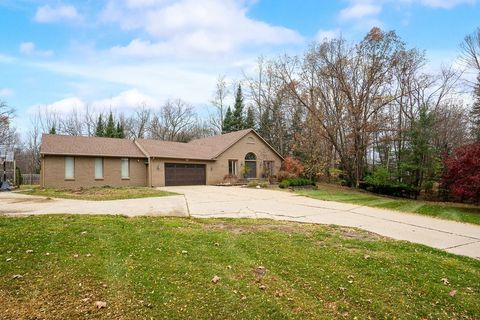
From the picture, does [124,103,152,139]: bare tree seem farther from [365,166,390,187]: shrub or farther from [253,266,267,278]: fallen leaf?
[253,266,267,278]: fallen leaf

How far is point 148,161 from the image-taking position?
2428 centimetres

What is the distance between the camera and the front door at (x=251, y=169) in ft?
96.6

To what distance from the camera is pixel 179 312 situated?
3.32 meters

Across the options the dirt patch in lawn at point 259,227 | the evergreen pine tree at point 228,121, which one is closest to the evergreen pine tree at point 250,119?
the evergreen pine tree at point 228,121

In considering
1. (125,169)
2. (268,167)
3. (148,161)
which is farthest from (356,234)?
(268,167)

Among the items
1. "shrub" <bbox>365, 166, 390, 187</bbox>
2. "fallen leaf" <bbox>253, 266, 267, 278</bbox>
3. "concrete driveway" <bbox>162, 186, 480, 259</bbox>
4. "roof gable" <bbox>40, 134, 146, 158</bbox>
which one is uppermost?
"roof gable" <bbox>40, 134, 146, 158</bbox>

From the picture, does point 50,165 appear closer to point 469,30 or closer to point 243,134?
point 243,134

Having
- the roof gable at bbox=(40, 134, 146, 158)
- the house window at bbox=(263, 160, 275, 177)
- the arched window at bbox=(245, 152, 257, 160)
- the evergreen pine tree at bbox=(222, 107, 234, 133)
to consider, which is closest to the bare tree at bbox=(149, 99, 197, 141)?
the evergreen pine tree at bbox=(222, 107, 234, 133)

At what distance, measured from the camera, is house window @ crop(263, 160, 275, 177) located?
3043cm

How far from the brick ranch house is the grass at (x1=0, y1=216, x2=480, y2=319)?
16542 millimetres

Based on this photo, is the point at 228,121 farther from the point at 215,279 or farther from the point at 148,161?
the point at 215,279

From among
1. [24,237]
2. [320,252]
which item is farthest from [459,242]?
[24,237]

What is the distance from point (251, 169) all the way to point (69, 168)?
51.2 feet

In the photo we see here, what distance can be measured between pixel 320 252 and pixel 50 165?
21141mm
